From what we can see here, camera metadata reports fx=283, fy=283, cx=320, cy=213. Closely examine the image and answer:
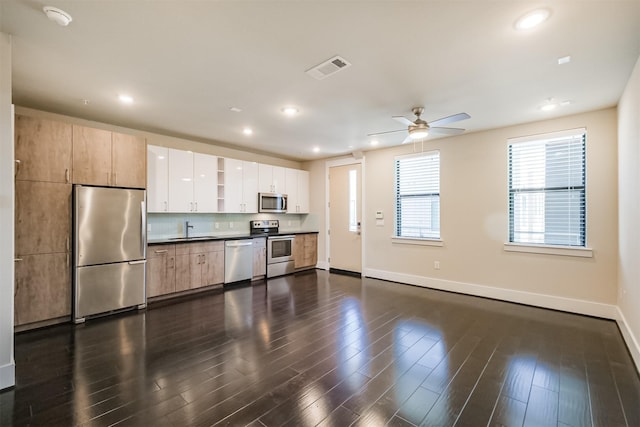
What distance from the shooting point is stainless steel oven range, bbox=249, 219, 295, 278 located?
5.86 m

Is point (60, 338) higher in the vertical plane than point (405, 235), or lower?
lower

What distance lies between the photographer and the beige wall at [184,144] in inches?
149

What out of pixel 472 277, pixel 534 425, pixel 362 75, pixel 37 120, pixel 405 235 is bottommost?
pixel 534 425

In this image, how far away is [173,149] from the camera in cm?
463

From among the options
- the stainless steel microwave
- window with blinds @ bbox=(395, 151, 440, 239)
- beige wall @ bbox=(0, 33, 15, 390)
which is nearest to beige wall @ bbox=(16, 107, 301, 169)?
the stainless steel microwave

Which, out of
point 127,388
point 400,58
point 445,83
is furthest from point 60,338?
point 445,83

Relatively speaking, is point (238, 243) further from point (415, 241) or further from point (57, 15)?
point (57, 15)

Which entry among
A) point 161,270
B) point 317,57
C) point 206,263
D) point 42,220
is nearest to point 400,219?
point 206,263

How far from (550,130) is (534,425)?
152 inches

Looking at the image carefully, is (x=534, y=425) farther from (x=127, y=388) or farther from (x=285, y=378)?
(x=127, y=388)

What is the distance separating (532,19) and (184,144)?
5.04m

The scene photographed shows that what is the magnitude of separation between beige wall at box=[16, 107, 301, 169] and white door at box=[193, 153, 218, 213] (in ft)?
1.32

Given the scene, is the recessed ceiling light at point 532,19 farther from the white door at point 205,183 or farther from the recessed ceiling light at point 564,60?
the white door at point 205,183

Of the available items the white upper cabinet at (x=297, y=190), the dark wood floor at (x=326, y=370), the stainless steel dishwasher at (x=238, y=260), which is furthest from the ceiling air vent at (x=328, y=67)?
the white upper cabinet at (x=297, y=190)
